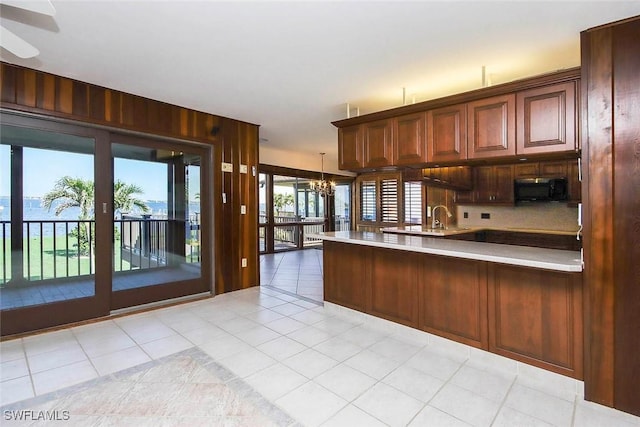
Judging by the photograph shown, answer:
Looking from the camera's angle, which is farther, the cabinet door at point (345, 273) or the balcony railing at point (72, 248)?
the cabinet door at point (345, 273)

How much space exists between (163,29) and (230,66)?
0.66m

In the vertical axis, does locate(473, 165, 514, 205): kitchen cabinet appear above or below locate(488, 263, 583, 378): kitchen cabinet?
above

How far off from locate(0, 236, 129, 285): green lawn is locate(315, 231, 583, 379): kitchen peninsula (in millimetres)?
2904

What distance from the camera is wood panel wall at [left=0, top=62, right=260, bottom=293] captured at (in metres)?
2.87

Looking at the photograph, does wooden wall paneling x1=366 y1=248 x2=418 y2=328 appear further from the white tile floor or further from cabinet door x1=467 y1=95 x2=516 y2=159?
cabinet door x1=467 y1=95 x2=516 y2=159

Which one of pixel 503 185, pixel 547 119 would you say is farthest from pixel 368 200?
pixel 547 119

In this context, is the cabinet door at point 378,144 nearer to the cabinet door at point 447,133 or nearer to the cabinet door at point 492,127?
the cabinet door at point 447,133

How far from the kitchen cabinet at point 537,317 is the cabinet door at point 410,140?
1.25 meters

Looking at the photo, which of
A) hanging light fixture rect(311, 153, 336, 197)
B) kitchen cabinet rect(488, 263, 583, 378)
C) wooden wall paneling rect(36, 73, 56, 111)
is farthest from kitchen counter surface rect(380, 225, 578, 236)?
wooden wall paneling rect(36, 73, 56, 111)

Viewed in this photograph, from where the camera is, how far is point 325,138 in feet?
19.0

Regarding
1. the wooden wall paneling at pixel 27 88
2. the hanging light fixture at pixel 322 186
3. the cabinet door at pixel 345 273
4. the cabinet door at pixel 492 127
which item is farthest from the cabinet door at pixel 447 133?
the hanging light fixture at pixel 322 186

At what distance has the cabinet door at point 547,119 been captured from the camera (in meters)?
2.21

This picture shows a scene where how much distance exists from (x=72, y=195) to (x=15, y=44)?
195cm

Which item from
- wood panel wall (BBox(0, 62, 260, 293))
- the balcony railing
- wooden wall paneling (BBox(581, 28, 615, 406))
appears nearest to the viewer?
wooden wall paneling (BBox(581, 28, 615, 406))
